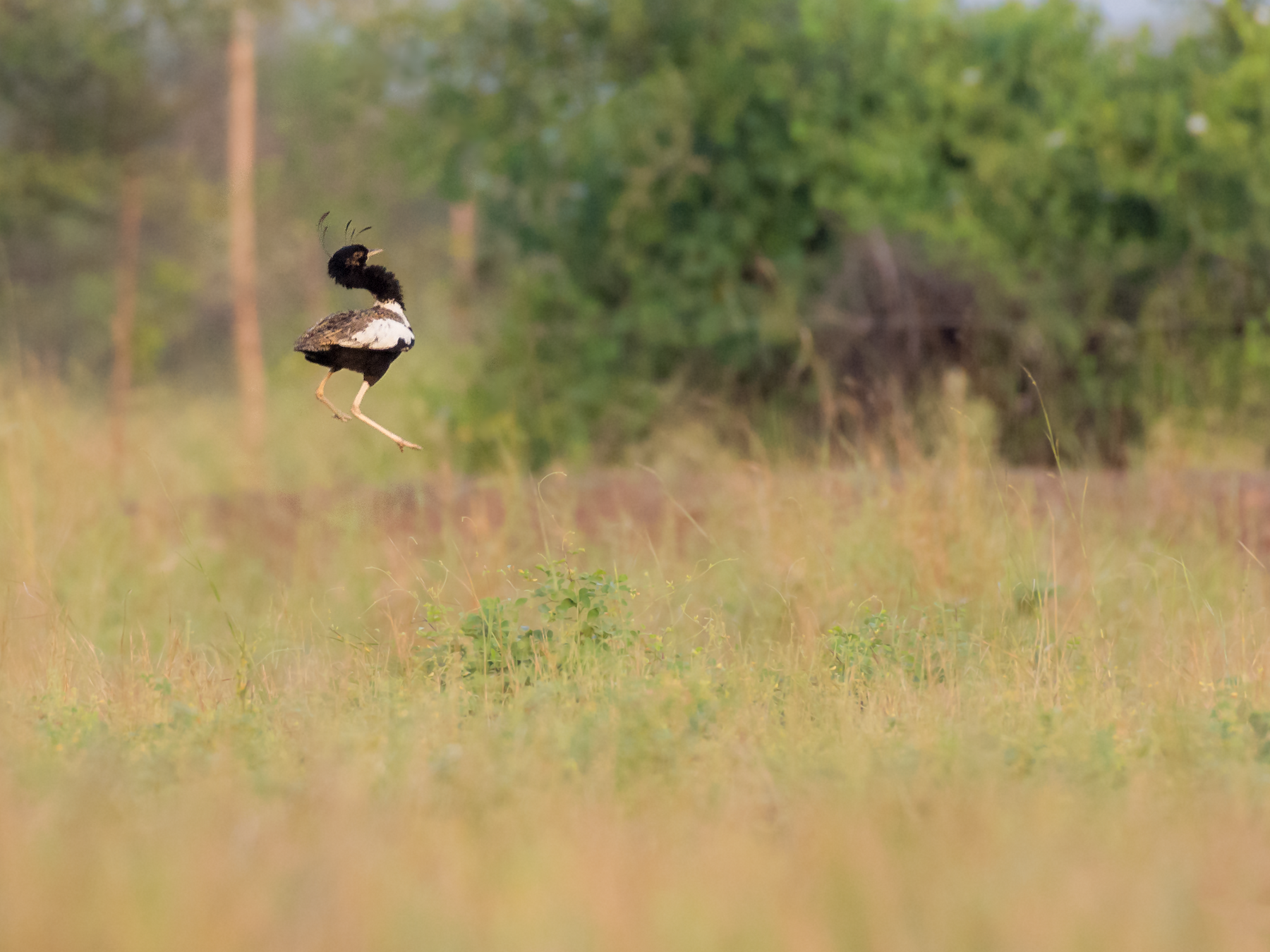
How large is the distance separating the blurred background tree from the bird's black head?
6478mm

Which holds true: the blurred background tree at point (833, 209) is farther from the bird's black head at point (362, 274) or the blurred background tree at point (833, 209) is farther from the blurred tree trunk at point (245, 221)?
the bird's black head at point (362, 274)

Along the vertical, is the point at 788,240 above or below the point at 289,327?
above

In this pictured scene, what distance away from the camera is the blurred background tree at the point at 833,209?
10.3 metres

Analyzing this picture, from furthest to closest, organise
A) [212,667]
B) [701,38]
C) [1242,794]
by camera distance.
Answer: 1. [701,38]
2. [212,667]
3. [1242,794]

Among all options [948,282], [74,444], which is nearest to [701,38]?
[948,282]

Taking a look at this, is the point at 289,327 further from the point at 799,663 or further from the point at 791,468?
the point at 799,663

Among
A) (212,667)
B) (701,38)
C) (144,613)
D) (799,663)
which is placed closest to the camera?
(799,663)

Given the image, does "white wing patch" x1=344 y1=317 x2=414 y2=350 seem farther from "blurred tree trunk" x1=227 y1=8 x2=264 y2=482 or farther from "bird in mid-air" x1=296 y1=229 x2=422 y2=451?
"blurred tree trunk" x1=227 y1=8 x2=264 y2=482

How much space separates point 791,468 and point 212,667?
3.49 metres

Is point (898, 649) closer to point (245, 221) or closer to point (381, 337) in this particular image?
point (381, 337)

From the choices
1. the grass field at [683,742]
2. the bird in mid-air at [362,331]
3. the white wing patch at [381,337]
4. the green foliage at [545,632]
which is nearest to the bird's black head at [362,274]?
the bird in mid-air at [362,331]

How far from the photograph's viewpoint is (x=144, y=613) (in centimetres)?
767

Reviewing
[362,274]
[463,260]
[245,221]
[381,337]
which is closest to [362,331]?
[381,337]

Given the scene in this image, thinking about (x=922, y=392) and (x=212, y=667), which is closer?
(x=212, y=667)
